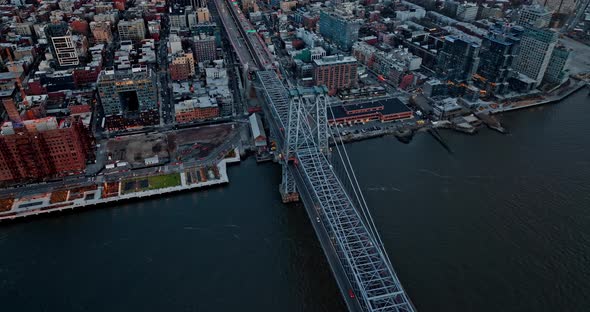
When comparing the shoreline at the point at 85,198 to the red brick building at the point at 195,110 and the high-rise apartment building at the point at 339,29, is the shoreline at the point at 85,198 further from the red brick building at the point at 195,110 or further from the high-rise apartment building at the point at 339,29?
the high-rise apartment building at the point at 339,29

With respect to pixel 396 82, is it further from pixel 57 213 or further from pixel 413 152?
pixel 57 213

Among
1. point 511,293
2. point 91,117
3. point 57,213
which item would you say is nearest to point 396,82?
point 511,293

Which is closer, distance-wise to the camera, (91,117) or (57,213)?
(57,213)

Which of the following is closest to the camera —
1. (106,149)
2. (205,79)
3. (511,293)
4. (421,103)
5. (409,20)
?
(511,293)

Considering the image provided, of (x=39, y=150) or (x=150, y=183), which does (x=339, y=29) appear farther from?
(x=39, y=150)

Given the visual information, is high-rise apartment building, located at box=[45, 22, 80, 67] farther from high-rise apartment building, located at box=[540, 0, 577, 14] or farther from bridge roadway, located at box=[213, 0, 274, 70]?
high-rise apartment building, located at box=[540, 0, 577, 14]

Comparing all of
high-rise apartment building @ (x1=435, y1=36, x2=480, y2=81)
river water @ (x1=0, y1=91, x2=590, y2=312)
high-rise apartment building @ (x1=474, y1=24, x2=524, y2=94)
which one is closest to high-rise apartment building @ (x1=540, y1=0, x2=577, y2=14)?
high-rise apartment building @ (x1=474, y1=24, x2=524, y2=94)
